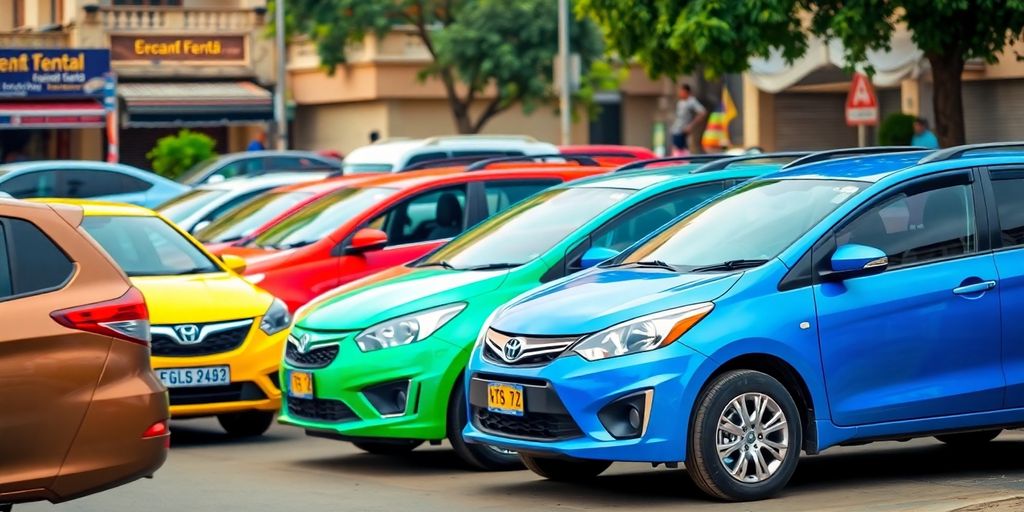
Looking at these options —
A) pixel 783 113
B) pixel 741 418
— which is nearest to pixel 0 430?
pixel 741 418

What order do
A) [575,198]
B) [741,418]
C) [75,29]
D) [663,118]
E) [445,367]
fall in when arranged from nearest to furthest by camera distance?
[741,418]
[445,367]
[575,198]
[75,29]
[663,118]

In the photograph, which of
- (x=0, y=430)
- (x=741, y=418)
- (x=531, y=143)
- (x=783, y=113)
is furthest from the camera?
(x=783, y=113)

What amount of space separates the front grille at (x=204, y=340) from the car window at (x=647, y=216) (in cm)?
270

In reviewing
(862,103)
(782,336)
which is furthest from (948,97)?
(782,336)

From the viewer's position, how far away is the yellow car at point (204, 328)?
37.2ft

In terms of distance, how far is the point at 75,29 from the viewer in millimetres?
46312

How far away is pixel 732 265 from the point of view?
8555 mm

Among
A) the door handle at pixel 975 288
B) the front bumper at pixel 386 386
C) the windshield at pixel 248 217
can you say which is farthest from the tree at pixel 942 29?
the front bumper at pixel 386 386

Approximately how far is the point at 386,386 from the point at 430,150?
44.8 feet

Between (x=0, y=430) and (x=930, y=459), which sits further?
(x=930, y=459)

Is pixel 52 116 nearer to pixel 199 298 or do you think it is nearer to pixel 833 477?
pixel 199 298

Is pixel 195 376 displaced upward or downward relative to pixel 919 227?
downward

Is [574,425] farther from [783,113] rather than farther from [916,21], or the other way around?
[783,113]

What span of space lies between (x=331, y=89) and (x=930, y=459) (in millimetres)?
40842
